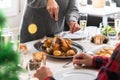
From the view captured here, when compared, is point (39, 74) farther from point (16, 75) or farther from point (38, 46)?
point (16, 75)

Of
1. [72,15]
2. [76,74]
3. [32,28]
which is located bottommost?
[76,74]

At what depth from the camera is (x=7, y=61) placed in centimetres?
55

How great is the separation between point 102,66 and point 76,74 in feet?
0.46

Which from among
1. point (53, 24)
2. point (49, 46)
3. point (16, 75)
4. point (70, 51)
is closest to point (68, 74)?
point (70, 51)

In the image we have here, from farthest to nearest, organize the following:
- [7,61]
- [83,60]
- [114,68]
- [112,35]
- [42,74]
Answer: [112,35]
[83,60]
[42,74]
[114,68]
[7,61]

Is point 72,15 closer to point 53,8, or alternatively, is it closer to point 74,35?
point 74,35

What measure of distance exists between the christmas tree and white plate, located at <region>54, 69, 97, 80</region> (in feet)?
2.26

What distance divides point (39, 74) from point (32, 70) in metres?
0.04

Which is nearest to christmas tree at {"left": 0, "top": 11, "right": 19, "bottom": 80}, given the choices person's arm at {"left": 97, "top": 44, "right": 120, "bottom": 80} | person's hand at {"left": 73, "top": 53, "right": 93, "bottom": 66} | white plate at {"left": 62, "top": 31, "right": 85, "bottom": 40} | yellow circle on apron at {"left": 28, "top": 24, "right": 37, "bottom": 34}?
person's arm at {"left": 97, "top": 44, "right": 120, "bottom": 80}

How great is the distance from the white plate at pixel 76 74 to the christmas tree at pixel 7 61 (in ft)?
2.26

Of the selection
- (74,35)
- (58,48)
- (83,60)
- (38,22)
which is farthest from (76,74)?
(38,22)

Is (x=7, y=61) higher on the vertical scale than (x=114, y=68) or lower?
higher

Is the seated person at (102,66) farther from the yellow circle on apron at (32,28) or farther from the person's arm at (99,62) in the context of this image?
the yellow circle on apron at (32,28)

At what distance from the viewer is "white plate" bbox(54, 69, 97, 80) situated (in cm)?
126
